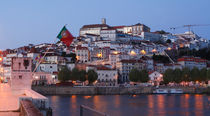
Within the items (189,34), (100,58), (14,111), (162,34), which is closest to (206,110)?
(14,111)

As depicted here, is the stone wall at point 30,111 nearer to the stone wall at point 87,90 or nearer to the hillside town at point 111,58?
the hillside town at point 111,58

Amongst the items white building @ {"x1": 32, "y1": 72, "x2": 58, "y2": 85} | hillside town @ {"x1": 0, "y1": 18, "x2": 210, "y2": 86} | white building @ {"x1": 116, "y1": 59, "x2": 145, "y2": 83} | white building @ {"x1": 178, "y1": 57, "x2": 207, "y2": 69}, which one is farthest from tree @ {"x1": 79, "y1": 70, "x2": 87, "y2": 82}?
white building @ {"x1": 178, "y1": 57, "x2": 207, "y2": 69}

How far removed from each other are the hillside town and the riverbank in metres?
4.10

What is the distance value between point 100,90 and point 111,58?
2700 cm

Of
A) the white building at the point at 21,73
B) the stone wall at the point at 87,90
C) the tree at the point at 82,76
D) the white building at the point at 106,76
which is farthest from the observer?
the white building at the point at 106,76

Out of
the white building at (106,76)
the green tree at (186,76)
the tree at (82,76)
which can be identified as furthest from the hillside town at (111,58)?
the green tree at (186,76)

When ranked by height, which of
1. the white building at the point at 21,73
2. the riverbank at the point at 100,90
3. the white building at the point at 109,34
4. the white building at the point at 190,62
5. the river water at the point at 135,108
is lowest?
the river water at the point at 135,108

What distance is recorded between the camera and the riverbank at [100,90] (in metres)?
52.9

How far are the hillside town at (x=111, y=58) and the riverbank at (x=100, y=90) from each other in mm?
4102

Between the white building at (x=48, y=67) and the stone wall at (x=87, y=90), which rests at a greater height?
the white building at (x=48, y=67)

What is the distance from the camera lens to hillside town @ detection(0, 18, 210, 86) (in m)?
68.9

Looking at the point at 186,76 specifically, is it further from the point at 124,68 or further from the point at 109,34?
the point at 109,34

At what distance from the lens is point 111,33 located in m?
114

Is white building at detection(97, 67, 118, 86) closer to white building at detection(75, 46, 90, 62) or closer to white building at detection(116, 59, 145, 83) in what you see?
white building at detection(116, 59, 145, 83)
